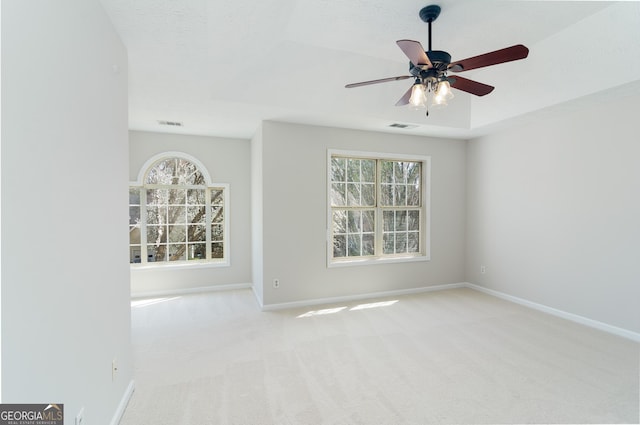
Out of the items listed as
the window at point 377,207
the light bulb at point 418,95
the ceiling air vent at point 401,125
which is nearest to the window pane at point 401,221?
the window at point 377,207

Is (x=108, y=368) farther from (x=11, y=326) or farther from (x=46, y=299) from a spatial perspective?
(x=11, y=326)

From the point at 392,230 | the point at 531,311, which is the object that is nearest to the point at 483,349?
the point at 531,311

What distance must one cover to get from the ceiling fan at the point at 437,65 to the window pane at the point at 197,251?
12.9 ft

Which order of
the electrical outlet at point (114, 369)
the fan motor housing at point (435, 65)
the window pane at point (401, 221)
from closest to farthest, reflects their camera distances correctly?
1. the electrical outlet at point (114, 369)
2. the fan motor housing at point (435, 65)
3. the window pane at point (401, 221)

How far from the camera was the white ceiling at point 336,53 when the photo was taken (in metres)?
2.15

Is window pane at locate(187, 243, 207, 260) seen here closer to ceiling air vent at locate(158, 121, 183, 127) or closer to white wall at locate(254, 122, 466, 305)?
white wall at locate(254, 122, 466, 305)

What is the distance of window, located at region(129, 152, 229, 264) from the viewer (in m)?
4.48

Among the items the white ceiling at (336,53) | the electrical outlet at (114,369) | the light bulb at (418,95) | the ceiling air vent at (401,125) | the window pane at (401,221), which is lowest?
the electrical outlet at (114,369)

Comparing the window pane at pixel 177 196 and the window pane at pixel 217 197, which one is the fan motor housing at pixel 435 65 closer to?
the window pane at pixel 217 197

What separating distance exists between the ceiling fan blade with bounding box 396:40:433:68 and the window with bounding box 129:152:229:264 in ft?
12.3

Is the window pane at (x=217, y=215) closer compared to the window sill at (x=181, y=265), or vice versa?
the window sill at (x=181, y=265)

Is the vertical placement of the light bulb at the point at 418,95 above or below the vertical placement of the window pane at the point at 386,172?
above

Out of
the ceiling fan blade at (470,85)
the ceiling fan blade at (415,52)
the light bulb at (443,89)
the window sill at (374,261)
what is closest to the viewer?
the ceiling fan blade at (415,52)

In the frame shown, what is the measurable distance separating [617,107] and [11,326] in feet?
16.7
